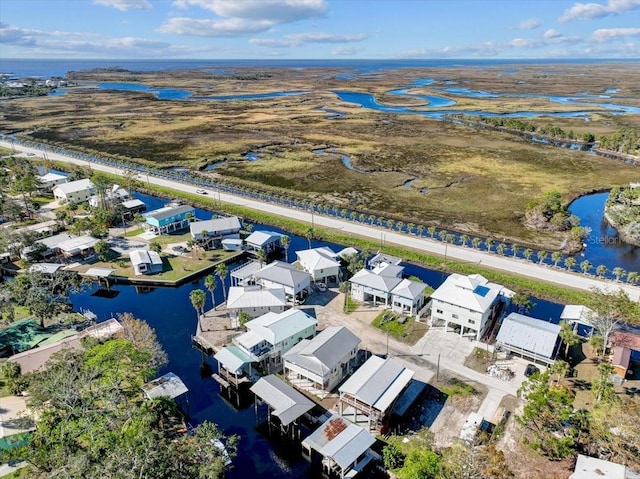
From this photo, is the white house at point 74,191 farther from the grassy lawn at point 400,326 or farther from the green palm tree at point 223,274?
the grassy lawn at point 400,326

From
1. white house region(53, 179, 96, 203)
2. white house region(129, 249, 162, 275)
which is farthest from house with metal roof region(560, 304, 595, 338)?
white house region(53, 179, 96, 203)

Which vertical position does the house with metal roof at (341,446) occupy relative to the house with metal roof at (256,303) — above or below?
below

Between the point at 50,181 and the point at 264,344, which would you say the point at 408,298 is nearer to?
the point at 264,344

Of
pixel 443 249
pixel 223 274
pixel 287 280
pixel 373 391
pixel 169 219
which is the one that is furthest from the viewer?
pixel 169 219

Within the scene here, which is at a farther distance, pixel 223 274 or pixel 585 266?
pixel 585 266

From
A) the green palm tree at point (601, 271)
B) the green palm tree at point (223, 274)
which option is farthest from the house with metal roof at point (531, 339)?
the green palm tree at point (223, 274)

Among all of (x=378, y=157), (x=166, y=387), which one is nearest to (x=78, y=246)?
(x=166, y=387)
